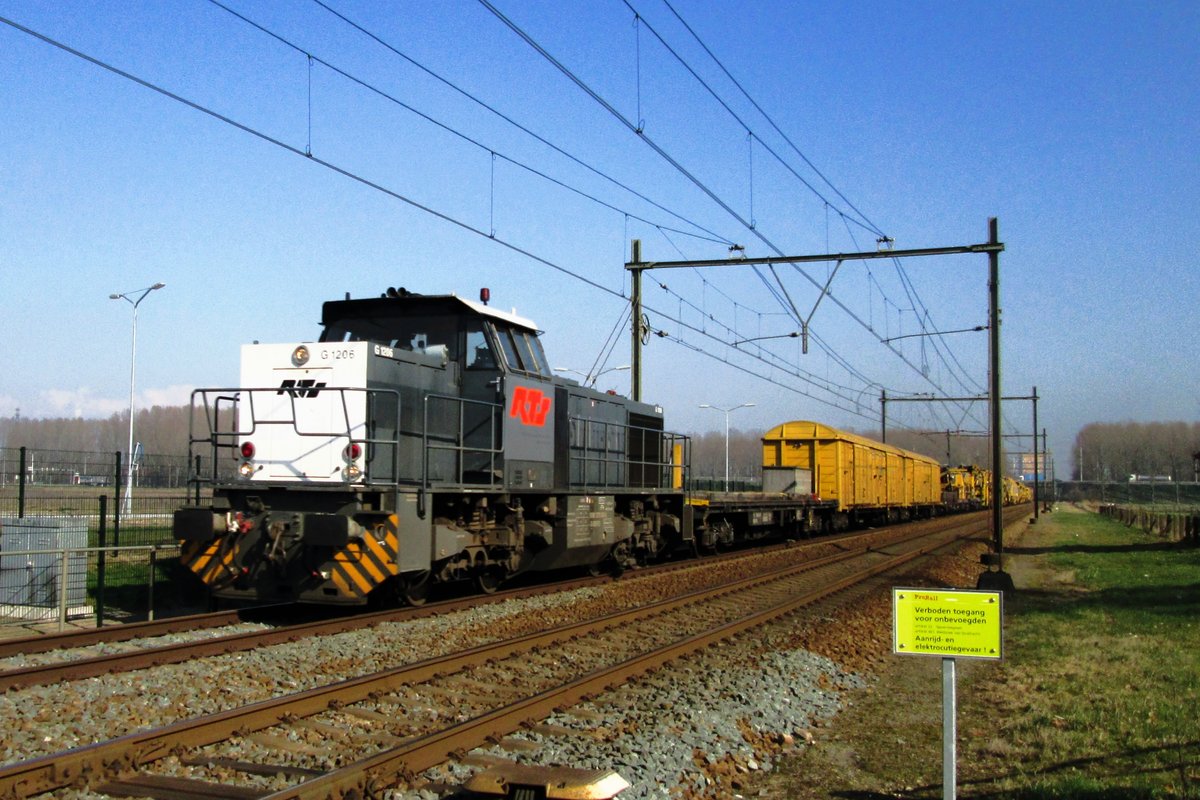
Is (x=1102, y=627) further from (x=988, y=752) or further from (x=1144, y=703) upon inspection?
(x=988, y=752)

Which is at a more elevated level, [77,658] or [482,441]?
[482,441]

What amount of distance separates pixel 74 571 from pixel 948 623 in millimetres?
10664

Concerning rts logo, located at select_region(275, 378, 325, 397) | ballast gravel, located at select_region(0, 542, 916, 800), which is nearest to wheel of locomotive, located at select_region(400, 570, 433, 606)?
ballast gravel, located at select_region(0, 542, 916, 800)

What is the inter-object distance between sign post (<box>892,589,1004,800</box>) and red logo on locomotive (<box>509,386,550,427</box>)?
776cm

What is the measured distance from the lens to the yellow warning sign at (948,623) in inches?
190

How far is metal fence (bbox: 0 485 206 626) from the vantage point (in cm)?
1102

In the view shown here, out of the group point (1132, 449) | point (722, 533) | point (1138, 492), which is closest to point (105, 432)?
point (722, 533)

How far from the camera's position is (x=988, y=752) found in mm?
6348

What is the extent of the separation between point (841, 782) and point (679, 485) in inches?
541

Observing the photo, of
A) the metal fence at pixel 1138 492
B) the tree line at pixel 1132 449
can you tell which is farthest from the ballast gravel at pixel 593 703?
the tree line at pixel 1132 449

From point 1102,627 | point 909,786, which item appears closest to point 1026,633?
point 1102,627

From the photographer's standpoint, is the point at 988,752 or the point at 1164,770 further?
the point at 988,752

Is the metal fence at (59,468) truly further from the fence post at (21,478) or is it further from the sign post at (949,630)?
the sign post at (949,630)

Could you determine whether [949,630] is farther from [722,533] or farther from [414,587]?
[722,533]
